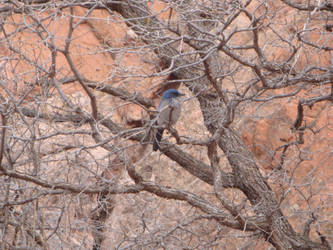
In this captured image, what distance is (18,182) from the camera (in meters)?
5.02

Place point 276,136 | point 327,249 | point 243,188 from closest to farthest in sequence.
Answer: point 327,249 → point 243,188 → point 276,136

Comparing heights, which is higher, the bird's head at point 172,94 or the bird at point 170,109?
the bird's head at point 172,94

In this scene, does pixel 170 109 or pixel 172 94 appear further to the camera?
pixel 172 94

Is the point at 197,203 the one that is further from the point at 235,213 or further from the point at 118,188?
the point at 118,188

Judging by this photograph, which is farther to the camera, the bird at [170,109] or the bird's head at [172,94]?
the bird's head at [172,94]

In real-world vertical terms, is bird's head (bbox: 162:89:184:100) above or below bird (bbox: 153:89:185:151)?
above

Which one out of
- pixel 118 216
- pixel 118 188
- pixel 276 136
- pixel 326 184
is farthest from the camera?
pixel 276 136

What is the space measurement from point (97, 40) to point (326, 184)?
5.63 metres

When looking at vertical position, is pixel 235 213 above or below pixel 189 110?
below

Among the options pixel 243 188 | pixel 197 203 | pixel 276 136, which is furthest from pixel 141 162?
pixel 197 203

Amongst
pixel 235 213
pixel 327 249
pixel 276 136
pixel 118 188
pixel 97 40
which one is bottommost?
pixel 327 249

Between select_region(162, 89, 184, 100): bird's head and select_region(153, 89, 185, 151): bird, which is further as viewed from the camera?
select_region(162, 89, 184, 100): bird's head

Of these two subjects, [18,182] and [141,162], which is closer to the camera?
[18,182]

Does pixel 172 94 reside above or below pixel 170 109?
above
